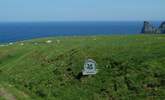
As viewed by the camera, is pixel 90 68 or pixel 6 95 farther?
pixel 90 68

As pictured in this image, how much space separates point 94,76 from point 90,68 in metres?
0.88

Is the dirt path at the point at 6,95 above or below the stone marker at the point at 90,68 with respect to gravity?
below

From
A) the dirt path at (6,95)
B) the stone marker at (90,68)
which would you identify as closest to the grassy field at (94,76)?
the dirt path at (6,95)

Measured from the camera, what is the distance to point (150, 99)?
30281 mm

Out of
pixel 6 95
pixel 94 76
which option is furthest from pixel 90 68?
pixel 6 95

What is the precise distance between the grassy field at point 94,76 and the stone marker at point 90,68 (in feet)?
1.42

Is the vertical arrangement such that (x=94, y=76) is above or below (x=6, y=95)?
above

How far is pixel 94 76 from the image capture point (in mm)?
36188

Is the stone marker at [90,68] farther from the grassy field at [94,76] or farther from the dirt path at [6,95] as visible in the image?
the dirt path at [6,95]

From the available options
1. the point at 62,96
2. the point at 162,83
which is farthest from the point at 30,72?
the point at 162,83

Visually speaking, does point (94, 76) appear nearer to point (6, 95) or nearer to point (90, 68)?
point (90, 68)

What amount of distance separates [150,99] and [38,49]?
28332 mm

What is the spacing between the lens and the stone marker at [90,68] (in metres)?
35.9

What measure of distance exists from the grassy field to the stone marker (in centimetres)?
43
